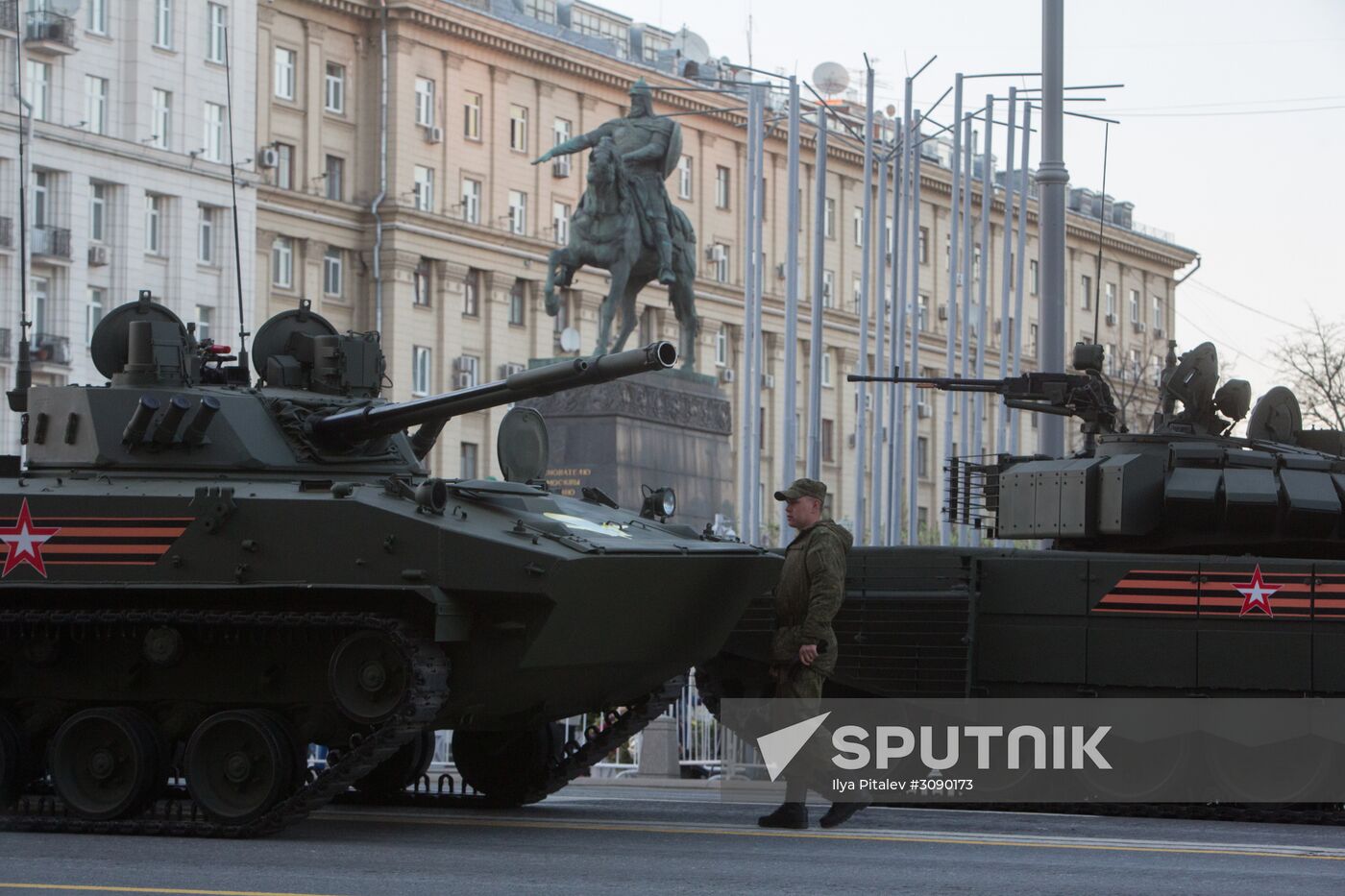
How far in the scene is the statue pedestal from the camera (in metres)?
28.9

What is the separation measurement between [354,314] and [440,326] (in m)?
2.39

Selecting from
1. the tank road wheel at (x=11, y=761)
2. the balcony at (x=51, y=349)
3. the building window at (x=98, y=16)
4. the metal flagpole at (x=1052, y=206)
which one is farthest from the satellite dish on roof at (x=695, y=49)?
the tank road wheel at (x=11, y=761)

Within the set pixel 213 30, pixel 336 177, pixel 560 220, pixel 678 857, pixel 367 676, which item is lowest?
pixel 678 857

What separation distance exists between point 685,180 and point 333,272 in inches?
483

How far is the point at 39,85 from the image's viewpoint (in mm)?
53000

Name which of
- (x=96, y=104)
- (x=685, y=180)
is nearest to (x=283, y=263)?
(x=96, y=104)

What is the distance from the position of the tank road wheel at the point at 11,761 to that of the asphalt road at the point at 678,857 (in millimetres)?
847

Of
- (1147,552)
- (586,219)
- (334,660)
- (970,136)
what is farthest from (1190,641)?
(970,136)

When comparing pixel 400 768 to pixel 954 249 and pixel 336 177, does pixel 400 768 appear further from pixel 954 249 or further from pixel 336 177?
pixel 336 177


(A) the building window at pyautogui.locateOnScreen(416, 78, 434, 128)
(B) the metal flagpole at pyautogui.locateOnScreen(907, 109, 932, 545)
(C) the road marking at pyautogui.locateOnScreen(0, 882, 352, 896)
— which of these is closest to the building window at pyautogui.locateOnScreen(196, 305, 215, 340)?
(A) the building window at pyautogui.locateOnScreen(416, 78, 434, 128)

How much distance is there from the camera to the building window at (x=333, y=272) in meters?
64.0

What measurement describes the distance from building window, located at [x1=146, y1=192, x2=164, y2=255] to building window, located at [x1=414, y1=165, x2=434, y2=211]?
33.4ft

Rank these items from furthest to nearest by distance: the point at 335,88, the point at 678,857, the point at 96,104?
the point at 335,88
the point at 96,104
the point at 678,857

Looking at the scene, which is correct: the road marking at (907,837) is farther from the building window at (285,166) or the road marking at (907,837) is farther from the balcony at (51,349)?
the building window at (285,166)
